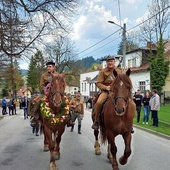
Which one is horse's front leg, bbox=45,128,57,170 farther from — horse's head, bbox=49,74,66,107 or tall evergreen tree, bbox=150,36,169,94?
tall evergreen tree, bbox=150,36,169,94

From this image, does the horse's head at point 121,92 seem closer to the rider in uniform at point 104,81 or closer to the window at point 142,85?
the rider in uniform at point 104,81

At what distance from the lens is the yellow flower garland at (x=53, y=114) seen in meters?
6.77

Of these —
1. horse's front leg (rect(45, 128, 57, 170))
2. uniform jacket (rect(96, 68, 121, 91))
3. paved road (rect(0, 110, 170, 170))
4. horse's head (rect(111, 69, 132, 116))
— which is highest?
uniform jacket (rect(96, 68, 121, 91))

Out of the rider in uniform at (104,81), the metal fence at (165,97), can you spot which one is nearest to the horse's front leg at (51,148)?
the rider in uniform at (104,81)

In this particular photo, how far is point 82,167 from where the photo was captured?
658cm

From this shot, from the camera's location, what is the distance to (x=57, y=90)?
6.30 meters

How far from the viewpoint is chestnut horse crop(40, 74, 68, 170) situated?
6332mm

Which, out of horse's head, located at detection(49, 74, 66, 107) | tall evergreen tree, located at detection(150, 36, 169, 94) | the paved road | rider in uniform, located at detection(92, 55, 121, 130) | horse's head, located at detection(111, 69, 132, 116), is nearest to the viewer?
horse's head, located at detection(111, 69, 132, 116)

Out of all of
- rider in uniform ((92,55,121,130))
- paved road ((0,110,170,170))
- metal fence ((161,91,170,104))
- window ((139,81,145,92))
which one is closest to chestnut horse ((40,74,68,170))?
paved road ((0,110,170,170))

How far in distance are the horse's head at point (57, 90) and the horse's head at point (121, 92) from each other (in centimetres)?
135

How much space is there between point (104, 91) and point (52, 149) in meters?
2.04

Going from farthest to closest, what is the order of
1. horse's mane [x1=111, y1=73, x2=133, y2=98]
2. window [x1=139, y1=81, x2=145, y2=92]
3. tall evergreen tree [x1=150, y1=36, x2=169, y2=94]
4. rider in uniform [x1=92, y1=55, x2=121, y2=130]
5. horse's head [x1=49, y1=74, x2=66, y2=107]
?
1. window [x1=139, y1=81, x2=145, y2=92]
2. tall evergreen tree [x1=150, y1=36, x2=169, y2=94]
3. rider in uniform [x1=92, y1=55, x2=121, y2=130]
4. horse's head [x1=49, y1=74, x2=66, y2=107]
5. horse's mane [x1=111, y1=73, x2=133, y2=98]

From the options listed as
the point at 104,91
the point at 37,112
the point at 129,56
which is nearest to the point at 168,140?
the point at 104,91

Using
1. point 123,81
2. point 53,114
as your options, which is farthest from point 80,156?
point 123,81
